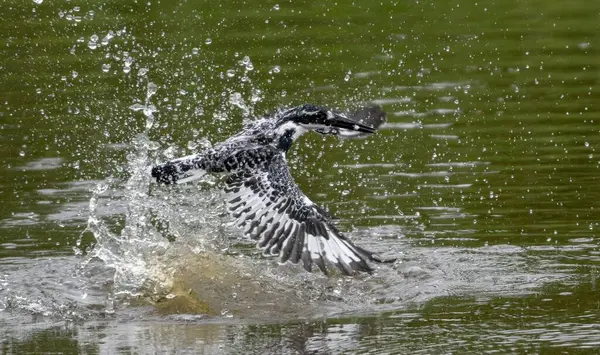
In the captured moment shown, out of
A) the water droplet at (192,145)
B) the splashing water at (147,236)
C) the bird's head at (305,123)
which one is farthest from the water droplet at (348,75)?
the bird's head at (305,123)

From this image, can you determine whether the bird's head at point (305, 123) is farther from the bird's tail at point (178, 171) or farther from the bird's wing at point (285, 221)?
the bird's tail at point (178, 171)

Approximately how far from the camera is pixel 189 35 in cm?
1462

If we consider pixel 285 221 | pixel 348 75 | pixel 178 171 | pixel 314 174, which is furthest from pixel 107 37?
pixel 285 221

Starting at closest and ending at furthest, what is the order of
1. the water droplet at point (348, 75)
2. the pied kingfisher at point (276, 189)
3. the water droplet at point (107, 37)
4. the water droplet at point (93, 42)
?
the pied kingfisher at point (276, 189)
the water droplet at point (348, 75)
the water droplet at point (93, 42)
the water droplet at point (107, 37)

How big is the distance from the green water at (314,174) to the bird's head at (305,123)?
831 mm

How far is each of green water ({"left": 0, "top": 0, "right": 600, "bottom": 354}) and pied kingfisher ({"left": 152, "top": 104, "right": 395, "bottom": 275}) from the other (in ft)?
1.30

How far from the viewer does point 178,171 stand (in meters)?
8.02

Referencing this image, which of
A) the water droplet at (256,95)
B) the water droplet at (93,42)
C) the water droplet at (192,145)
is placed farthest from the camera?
the water droplet at (93,42)

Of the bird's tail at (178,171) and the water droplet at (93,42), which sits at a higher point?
the water droplet at (93,42)

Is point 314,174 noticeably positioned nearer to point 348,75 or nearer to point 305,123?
point 305,123

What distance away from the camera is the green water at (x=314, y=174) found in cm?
719

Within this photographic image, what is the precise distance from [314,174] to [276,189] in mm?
2580

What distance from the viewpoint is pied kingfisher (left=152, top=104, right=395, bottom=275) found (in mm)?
7297

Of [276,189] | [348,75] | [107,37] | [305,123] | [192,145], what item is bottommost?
[276,189]
